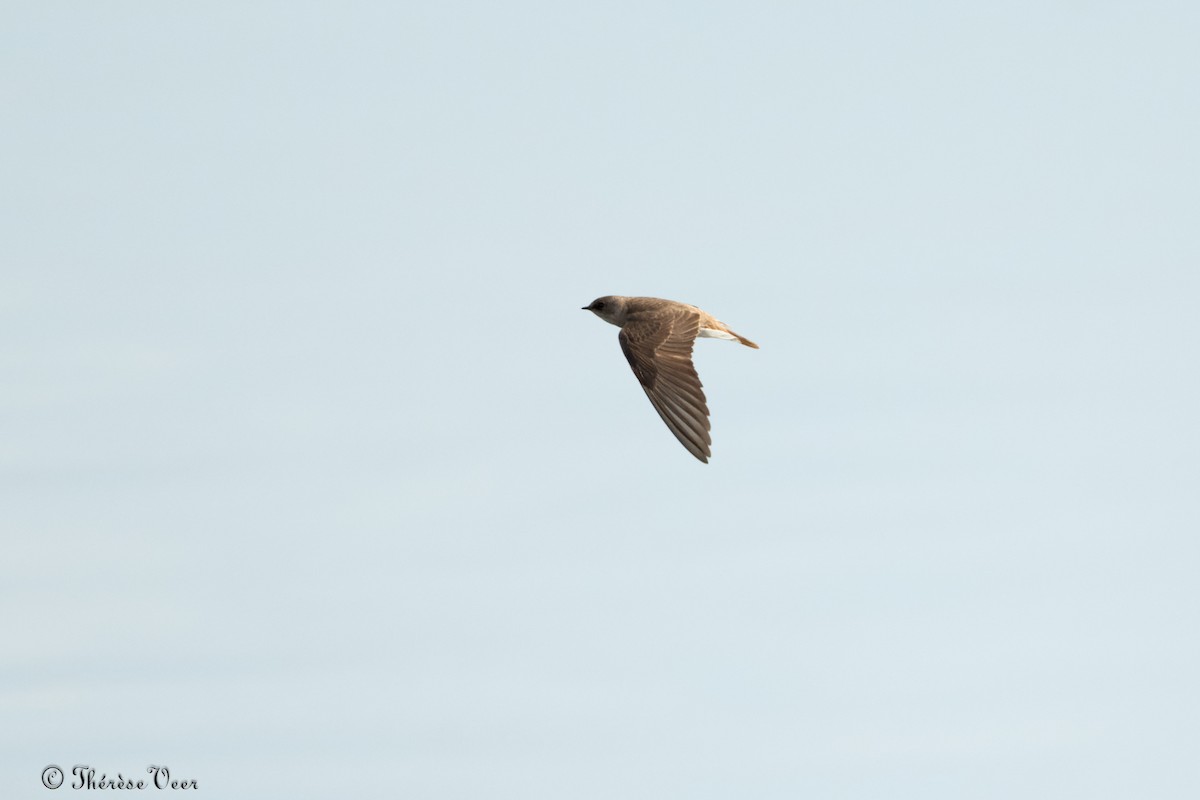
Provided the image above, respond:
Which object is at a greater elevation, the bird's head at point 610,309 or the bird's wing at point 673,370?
the bird's head at point 610,309

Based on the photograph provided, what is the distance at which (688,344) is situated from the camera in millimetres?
22141

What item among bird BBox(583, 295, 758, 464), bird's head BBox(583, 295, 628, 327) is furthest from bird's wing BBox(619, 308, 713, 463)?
bird's head BBox(583, 295, 628, 327)

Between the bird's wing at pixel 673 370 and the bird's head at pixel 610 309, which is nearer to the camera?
the bird's wing at pixel 673 370

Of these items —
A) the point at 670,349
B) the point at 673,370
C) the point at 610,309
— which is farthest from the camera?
the point at 610,309

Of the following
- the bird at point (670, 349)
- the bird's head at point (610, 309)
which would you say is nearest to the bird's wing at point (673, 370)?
the bird at point (670, 349)

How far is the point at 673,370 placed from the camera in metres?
20.9

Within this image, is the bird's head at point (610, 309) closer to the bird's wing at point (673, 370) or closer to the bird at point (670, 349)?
the bird at point (670, 349)

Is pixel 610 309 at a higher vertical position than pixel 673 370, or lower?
higher

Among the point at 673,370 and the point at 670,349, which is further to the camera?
the point at 670,349

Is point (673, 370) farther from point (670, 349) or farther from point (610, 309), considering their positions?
point (610, 309)

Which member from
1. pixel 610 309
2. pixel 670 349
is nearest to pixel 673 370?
pixel 670 349

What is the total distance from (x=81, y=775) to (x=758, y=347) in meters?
14.0

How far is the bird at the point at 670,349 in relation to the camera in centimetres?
1944

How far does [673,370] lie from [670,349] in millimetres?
1010
